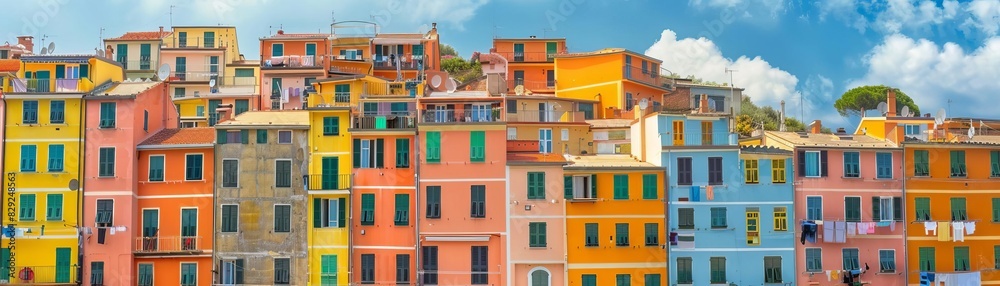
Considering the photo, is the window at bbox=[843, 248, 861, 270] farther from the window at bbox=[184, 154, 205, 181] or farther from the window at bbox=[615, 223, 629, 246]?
the window at bbox=[184, 154, 205, 181]

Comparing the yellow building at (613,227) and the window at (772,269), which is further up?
the yellow building at (613,227)

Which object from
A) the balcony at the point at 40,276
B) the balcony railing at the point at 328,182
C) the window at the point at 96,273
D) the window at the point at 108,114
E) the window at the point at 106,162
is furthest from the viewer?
the balcony railing at the point at 328,182

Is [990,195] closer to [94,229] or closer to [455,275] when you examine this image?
[455,275]

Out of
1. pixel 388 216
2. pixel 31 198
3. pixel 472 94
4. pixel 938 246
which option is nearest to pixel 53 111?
pixel 31 198

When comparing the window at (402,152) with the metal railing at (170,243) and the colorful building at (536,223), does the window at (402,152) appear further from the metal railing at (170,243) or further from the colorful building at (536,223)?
the metal railing at (170,243)

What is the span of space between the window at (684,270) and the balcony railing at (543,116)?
14.4 metres

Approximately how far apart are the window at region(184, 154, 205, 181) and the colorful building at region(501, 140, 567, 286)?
15.7 meters

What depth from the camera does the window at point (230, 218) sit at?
70.0 meters

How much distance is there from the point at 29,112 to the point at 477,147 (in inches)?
898

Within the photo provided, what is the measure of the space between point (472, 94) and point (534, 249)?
1298 cm

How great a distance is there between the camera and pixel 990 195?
7544cm

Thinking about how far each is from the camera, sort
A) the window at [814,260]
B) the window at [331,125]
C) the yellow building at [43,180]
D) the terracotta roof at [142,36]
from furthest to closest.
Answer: the terracotta roof at [142,36]
the window at [814,260]
the window at [331,125]
the yellow building at [43,180]

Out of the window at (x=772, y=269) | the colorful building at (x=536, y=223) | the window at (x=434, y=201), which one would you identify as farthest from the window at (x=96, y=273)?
the window at (x=772, y=269)

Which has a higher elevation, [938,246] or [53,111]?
[53,111]
